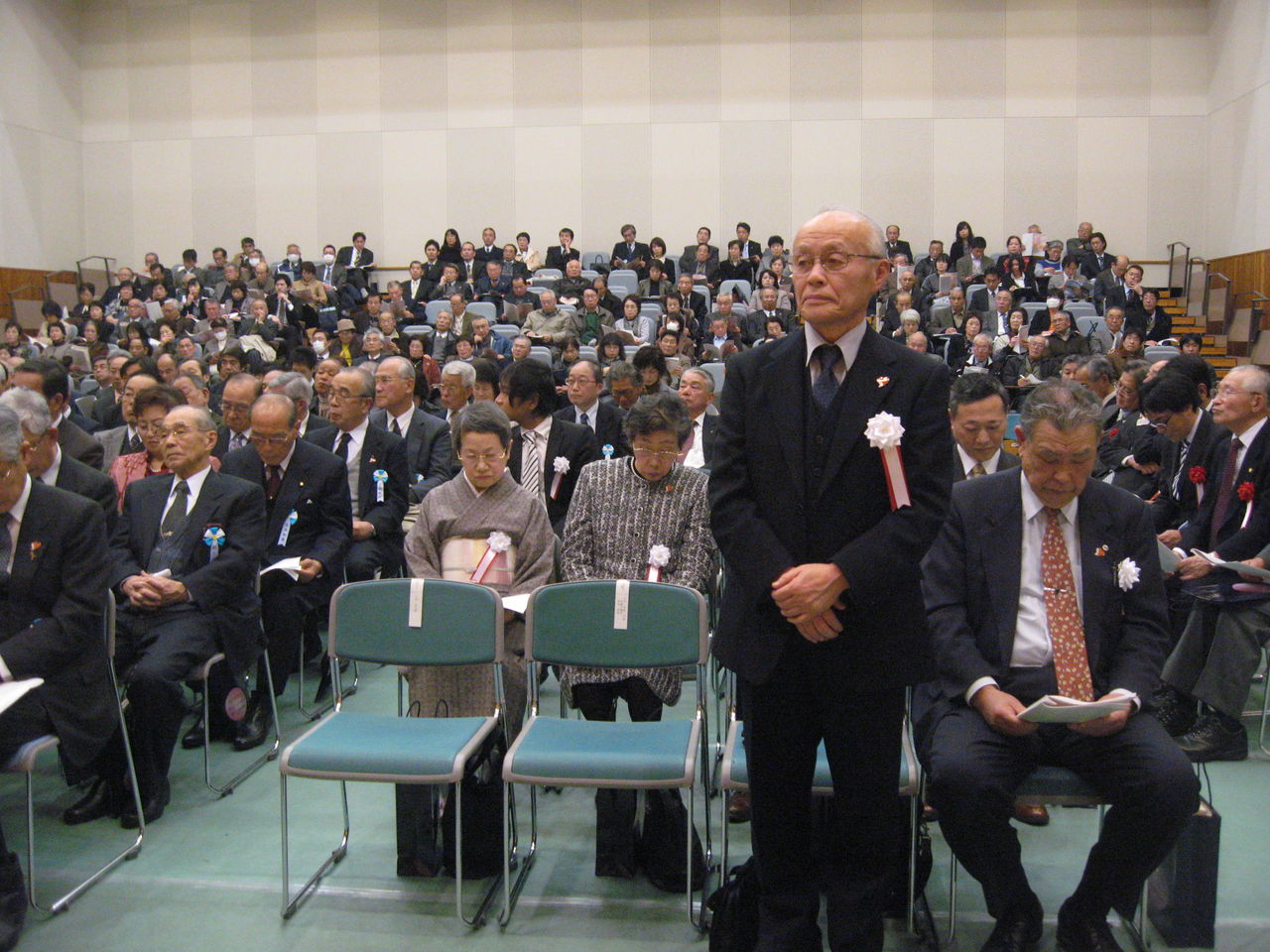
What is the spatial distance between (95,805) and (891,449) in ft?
9.17

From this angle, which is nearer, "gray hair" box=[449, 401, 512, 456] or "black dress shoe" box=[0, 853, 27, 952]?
"black dress shoe" box=[0, 853, 27, 952]

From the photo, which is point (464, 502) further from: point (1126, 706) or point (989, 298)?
point (989, 298)

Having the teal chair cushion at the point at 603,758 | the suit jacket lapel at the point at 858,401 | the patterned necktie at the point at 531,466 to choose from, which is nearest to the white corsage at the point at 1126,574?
the suit jacket lapel at the point at 858,401

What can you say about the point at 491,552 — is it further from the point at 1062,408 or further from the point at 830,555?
the point at 1062,408

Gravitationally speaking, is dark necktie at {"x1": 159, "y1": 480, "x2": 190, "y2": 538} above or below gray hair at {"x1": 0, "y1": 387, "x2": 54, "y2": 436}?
below

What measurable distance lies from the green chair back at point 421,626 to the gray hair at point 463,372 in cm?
268

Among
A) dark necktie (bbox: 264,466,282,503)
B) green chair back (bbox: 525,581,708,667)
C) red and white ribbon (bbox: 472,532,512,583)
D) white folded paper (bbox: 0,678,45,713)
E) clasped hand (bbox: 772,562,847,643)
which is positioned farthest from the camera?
dark necktie (bbox: 264,466,282,503)

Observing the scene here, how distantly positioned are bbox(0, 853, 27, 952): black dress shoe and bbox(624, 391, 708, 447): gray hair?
2.02m

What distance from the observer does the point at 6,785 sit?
3.67 m

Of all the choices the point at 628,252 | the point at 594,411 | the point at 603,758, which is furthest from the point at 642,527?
the point at 628,252

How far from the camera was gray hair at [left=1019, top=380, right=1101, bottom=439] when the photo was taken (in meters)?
2.66

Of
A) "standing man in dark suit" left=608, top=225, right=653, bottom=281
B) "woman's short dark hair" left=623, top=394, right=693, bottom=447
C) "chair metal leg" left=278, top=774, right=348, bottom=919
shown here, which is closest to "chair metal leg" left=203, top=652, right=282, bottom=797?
"chair metal leg" left=278, top=774, right=348, bottom=919

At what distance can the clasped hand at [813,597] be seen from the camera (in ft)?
6.56

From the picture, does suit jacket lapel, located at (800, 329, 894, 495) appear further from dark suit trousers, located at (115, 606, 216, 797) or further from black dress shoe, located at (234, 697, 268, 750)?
black dress shoe, located at (234, 697, 268, 750)
